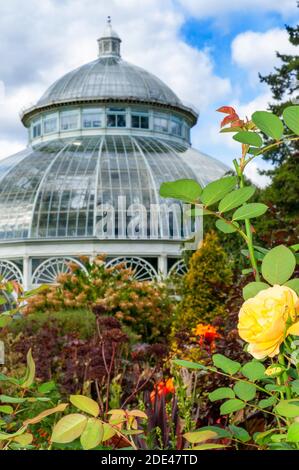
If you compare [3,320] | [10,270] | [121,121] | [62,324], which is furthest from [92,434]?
[121,121]

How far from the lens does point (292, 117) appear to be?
1386mm

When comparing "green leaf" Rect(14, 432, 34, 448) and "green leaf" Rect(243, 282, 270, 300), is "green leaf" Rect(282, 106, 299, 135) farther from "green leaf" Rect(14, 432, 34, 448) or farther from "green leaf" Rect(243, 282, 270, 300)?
"green leaf" Rect(14, 432, 34, 448)

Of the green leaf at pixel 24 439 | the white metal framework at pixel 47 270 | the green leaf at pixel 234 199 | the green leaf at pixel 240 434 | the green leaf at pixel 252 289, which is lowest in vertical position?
the green leaf at pixel 240 434

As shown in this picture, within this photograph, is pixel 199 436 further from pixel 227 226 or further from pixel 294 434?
pixel 227 226

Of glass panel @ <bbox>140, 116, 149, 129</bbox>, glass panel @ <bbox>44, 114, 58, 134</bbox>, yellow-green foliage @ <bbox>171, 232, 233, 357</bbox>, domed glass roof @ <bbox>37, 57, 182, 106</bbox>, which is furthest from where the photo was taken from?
glass panel @ <bbox>44, 114, 58, 134</bbox>

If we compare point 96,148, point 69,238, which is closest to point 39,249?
point 69,238

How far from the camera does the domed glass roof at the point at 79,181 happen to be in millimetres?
26547

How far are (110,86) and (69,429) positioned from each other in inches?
1319

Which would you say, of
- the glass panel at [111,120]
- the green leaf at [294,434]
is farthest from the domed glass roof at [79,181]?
the green leaf at [294,434]

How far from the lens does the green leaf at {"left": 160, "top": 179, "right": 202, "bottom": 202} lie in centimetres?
134

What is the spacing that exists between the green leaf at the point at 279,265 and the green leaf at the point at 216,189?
0.16m

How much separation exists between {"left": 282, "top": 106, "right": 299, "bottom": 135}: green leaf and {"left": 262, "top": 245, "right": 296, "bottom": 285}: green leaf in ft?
0.79

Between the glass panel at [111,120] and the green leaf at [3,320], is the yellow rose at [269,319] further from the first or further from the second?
the glass panel at [111,120]

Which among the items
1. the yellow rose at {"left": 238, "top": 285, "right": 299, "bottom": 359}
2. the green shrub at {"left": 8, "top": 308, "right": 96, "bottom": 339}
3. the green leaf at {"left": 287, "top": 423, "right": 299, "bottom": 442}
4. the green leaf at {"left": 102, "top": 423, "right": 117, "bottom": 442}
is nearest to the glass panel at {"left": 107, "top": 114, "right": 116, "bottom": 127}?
the green shrub at {"left": 8, "top": 308, "right": 96, "bottom": 339}
